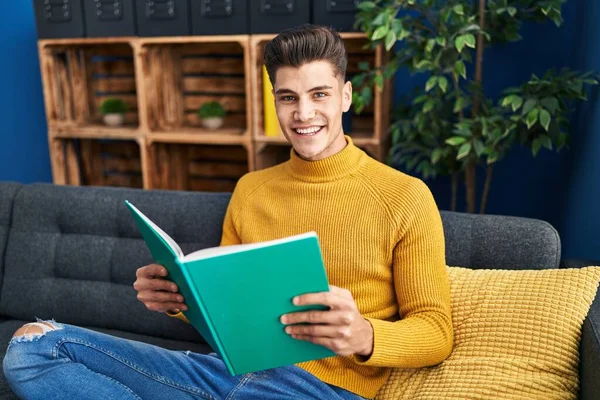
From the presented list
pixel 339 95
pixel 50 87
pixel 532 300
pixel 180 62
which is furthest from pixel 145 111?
pixel 532 300

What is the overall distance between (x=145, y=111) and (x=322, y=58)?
1482mm

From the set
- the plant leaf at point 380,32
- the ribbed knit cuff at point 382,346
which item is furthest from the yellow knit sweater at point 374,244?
the plant leaf at point 380,32

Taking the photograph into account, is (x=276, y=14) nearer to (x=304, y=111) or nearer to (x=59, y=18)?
(x=59, y=18)

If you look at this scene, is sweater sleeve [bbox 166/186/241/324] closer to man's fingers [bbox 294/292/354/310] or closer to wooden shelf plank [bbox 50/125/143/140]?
man's fingers [bbox 294/292/354/310]

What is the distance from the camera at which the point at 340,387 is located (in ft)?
3.71

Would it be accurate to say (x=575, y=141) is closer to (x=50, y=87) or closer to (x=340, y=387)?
(x=340, y=387)

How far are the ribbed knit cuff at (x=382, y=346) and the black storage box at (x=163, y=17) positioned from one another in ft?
5.50

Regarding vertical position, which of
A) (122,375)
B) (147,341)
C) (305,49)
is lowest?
(147,341)

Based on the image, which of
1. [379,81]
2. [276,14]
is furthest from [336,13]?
[379,81]

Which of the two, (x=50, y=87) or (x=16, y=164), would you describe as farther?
(x=16, y=164)

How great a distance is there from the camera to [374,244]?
45.3 inches

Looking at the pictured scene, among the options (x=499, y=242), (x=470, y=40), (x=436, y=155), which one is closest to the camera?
(x=499, y=242)

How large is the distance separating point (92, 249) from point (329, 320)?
1020 millimetres

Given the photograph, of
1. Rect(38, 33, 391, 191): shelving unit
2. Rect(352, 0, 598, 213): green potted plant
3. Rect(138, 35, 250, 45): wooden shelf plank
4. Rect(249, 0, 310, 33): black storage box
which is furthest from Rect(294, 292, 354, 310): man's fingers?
Rect(138, 35, 250, 45): wooden shelf plank
